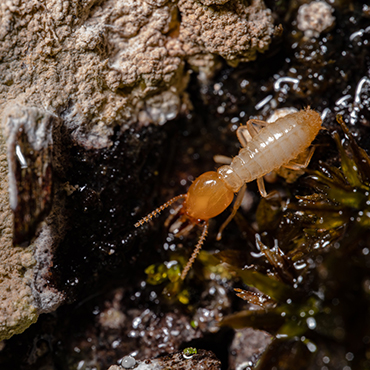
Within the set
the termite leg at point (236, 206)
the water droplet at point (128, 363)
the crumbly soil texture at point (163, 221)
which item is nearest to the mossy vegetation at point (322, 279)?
the crumbly soil texture at point (163, 221)

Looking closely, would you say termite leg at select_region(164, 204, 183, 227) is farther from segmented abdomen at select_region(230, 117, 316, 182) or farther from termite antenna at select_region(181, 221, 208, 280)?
segmented abdomen at select_region(230, 117, 316, 182)

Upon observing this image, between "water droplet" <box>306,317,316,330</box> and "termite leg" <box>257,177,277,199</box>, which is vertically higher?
"termite leg" <box>257,177,277,199</box>

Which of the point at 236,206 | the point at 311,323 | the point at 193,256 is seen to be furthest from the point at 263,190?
the point at 311,323

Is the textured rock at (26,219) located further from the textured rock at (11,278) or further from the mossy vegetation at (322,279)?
the mossy vegetation at (322,279)

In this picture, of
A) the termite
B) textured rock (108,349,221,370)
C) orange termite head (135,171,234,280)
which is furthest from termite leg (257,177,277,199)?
textured rock (108,349,221,370)

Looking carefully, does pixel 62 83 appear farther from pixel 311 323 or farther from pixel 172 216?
pixel 311 323

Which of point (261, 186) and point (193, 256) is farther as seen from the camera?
point (261, 186)

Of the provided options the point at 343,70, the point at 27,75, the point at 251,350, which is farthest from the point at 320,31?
the point at 251,350
